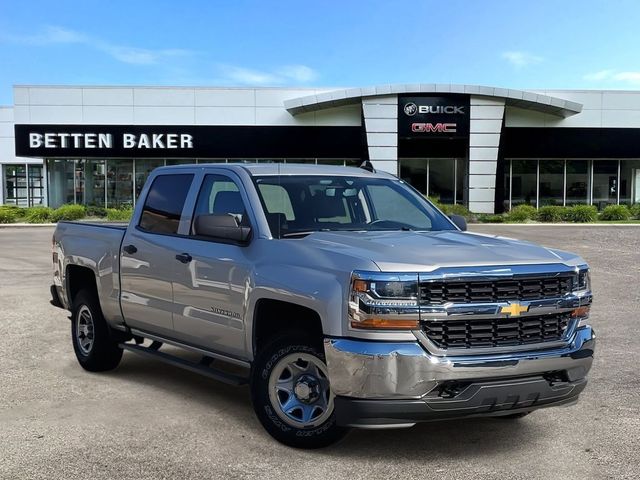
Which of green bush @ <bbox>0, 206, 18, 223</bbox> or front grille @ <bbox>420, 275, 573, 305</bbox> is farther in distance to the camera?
green bush @ <bbox>0, 206, 18, 223</bbox>

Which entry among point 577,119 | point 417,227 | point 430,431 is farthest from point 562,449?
point 577,119

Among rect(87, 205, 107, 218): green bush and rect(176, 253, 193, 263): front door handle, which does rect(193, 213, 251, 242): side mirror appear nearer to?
rect(176, 253, 193, 263): front door handle

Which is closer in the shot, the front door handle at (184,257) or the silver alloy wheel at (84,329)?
the front door handle at (184,257)

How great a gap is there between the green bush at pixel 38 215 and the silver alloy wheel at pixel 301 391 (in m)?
31.8

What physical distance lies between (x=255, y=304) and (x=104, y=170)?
116 ft

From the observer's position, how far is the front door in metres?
5.06

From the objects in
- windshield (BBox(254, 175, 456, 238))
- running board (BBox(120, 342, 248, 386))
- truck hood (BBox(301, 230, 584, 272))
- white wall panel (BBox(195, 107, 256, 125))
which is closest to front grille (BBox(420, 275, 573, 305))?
→ truck hood (BBox(301, 230, 584, 272))

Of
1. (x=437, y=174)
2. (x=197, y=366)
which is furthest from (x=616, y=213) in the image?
(x=197, y=366)

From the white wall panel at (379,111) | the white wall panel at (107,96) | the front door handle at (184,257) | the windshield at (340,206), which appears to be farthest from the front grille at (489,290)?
the white wall panel at (107,96)

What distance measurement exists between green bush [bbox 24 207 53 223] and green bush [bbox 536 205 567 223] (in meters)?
24.3

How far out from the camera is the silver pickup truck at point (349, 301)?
4.09m

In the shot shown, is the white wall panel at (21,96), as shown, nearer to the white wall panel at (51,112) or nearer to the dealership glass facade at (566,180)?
the white wall panel at (51,112)

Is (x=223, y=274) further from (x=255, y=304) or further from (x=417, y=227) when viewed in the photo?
(x=417, y=227)

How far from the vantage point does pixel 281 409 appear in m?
4.69
